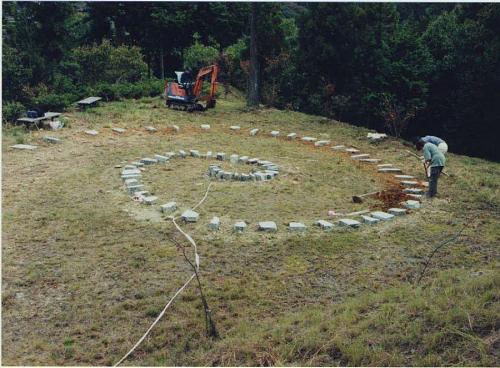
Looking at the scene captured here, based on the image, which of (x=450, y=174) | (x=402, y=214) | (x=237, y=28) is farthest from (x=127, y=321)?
(x=237, y=28)

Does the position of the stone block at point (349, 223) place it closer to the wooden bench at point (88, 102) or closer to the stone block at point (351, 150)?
the stone block at point (351, 150)

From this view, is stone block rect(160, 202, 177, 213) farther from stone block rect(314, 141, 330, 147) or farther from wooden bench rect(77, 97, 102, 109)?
wooden bench rect(77, 97, 102, 109)

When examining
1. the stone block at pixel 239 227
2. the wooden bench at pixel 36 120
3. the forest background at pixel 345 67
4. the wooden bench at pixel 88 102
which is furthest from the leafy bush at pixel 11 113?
the stone block at pixel 239 227

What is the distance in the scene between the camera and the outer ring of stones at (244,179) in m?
7.28

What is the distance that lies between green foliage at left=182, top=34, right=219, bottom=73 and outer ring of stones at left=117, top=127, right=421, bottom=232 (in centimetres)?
1422

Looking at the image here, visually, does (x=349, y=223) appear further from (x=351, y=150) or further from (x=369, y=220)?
(x=351, y=150)

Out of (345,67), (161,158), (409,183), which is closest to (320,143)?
(409,183)

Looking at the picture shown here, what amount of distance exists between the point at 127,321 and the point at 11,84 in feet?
57.3

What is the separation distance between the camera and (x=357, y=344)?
4.20 metres

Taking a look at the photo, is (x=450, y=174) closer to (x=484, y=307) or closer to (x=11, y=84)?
(x=484, y=307)

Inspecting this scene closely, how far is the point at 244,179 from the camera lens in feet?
31.4

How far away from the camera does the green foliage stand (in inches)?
1048

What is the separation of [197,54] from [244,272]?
2337 cm

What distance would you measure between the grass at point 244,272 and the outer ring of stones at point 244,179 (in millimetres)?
174
